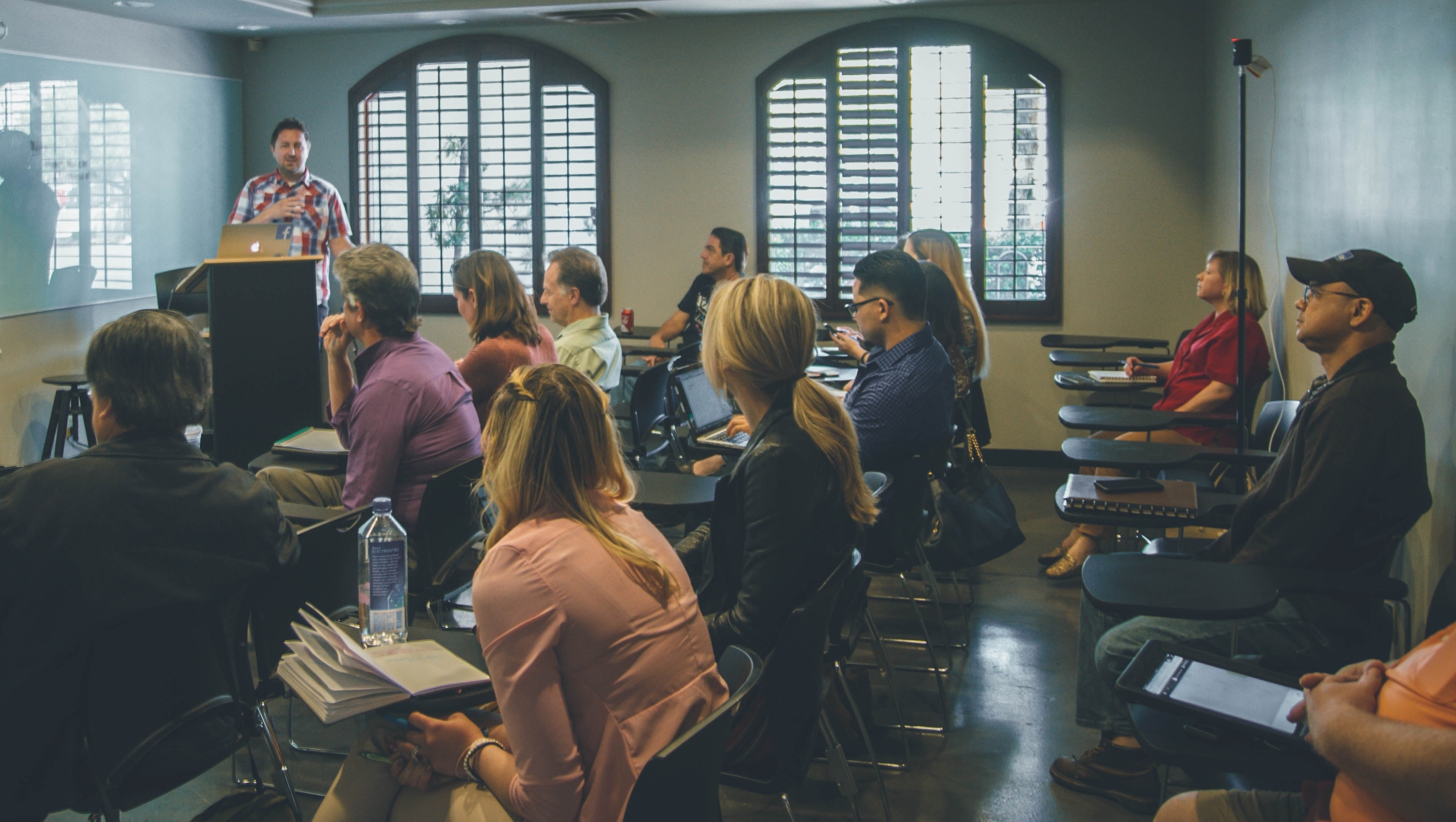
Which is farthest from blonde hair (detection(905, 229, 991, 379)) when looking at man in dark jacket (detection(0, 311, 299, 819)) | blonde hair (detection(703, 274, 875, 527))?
man in dark jacket (detection(0, 311, 299, 819))

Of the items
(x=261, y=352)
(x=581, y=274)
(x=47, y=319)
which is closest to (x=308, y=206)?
(x=47, y=319)

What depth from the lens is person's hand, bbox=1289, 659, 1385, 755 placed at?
5.40ft

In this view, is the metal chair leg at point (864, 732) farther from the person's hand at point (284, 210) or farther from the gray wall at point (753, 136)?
the person's hand at point (284, 210)

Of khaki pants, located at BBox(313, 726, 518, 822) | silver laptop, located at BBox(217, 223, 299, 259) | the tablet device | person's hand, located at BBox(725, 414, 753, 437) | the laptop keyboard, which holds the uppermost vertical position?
silver laptop, located at BBox(217, 223, 299, 259)

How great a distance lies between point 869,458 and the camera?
3.40 m

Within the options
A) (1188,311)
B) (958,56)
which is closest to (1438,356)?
(1188,311)

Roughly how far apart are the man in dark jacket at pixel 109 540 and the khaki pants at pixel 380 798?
1.49 ft

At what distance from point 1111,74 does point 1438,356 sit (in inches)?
159

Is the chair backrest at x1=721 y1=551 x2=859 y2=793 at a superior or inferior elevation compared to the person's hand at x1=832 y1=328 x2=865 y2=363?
inferior

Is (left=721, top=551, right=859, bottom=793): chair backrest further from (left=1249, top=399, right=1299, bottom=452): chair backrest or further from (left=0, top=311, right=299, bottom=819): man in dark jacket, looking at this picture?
(left=1249, top=399, right=1299, bottom=452): chair backrest

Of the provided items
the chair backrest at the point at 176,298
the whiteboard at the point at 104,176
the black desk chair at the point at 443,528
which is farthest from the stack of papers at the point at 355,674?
the whiteboard at the point at 104,176

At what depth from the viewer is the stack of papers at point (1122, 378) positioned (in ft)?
16.7

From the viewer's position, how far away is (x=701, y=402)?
420cm

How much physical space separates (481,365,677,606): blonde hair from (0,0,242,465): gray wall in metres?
5.49
